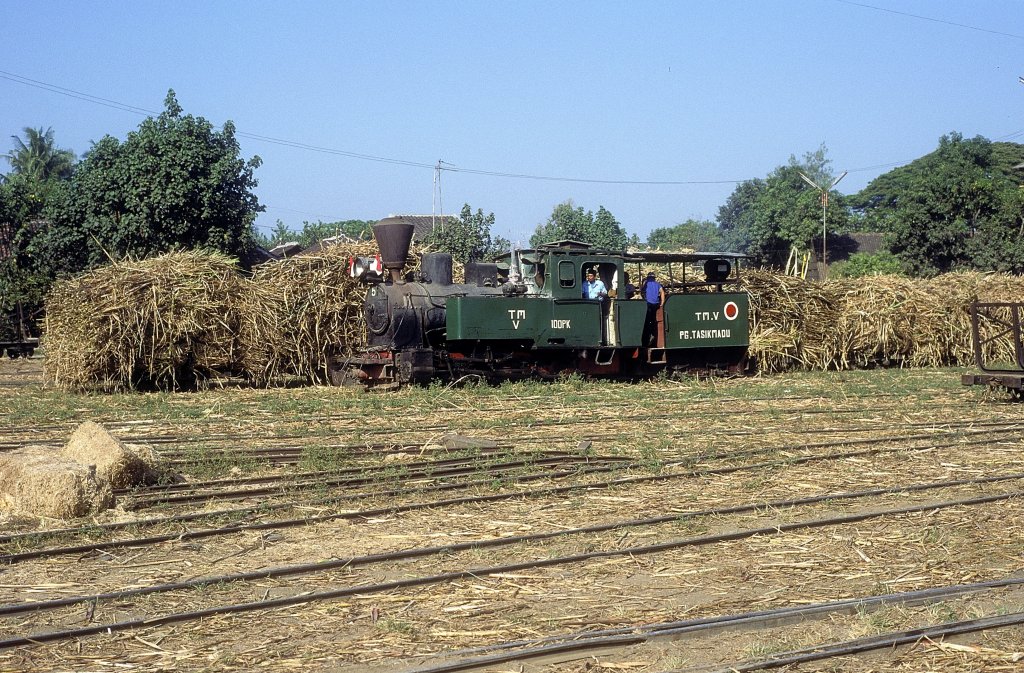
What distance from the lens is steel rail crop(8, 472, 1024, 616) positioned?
576cm

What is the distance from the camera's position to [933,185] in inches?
1674

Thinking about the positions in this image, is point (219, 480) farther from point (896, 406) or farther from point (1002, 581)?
point (896, 406)

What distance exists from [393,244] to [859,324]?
11303 mm

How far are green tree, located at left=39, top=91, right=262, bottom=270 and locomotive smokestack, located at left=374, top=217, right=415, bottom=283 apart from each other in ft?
30.2

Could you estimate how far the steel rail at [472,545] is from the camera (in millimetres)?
5762

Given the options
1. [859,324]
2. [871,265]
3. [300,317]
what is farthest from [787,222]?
[300,317]

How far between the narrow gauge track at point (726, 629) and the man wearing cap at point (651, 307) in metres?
13.3

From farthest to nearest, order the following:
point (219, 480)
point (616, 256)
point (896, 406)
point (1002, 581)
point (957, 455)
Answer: point (616, 256)
point (896, 406)
point (957, 455)
point (219, 480)
point (1002, 581)

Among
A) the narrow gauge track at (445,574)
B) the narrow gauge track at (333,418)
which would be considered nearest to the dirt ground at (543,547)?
the narrow gauge track at (445,574)

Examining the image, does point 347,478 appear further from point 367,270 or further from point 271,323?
point 271,323

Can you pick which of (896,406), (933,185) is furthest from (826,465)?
(933,185)

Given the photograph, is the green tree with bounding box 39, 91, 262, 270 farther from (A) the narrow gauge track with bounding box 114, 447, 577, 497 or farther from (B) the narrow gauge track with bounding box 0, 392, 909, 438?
(A) the narrow gauge track with bounding box 114, 447, 577, 497

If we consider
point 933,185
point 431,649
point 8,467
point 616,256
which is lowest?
point 431,649

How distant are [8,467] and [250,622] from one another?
389 cm
